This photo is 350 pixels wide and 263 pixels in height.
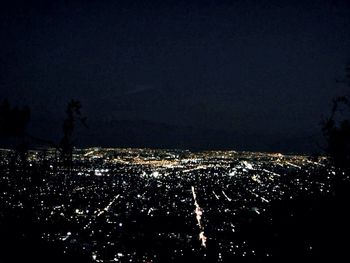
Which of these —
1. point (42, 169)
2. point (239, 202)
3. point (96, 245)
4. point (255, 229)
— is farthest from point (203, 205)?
Result: point (42, 169)

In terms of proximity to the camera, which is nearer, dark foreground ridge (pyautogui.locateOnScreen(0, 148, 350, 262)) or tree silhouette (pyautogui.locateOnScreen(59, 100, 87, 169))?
tree silhouette (pyautogui.locateOnScreen(59, 100, 87, 169))

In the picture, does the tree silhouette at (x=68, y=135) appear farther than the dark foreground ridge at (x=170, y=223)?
No

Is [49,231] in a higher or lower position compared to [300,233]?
lower

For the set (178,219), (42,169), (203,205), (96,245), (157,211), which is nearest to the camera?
(42,169)

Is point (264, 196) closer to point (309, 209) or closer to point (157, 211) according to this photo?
point (157, 211)

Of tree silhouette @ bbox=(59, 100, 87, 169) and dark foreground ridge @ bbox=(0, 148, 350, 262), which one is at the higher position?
tree silhouette @ bbox=(59, 100, 87, 169)

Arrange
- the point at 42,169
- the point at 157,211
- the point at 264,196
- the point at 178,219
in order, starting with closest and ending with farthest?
the point at 42,169
the point at 178,219
the point at 157,211
the point at 264,196

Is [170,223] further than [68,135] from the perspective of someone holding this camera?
Yes

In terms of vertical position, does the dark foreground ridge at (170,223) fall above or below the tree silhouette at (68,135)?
below

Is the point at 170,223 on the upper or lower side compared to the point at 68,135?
lower

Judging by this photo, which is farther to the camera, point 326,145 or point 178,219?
point 178,219

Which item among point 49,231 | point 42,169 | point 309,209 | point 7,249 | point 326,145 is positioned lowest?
point 49,231
